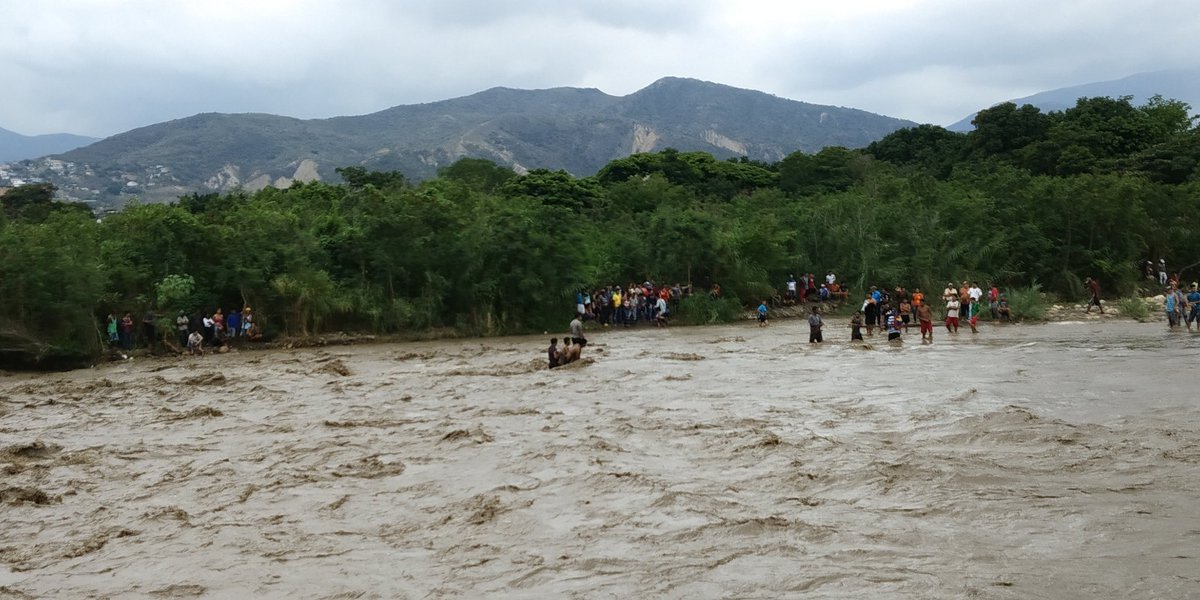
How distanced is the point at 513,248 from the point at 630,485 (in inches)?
874

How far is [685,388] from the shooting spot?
18250mm

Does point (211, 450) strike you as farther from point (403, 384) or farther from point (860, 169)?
point (860, 169)

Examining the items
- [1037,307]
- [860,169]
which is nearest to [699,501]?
[1037,307]

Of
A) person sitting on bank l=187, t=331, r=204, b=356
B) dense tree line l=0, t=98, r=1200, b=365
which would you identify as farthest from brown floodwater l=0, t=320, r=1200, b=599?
dense tree line l=0, t=98, r=1200, b=365

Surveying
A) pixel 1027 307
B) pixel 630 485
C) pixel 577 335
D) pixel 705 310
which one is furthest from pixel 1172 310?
pixel 630 485

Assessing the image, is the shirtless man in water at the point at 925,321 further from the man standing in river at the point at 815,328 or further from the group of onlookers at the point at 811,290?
the group of onlookers at the point at 811,290

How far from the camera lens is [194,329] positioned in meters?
28.6

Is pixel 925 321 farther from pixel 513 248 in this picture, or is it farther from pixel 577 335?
pixel 513 248

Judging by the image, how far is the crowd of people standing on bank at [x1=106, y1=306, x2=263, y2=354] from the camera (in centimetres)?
2764

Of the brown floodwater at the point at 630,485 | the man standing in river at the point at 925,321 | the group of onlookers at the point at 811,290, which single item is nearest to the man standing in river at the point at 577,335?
the brown floodwater at the point at 630,485

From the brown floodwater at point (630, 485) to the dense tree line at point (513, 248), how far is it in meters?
8.88

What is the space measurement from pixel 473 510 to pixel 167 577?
291 centimetres

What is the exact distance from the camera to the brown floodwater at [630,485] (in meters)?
7.39

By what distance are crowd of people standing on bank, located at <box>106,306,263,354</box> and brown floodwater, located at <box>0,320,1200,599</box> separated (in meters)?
7.76
